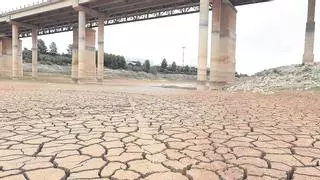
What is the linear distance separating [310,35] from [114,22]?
2447 centimetres

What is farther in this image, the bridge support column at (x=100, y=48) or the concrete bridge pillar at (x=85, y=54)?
the bridge support column at (x=100, y=48)

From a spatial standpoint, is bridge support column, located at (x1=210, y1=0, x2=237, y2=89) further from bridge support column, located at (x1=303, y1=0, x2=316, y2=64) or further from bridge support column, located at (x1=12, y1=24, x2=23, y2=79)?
bridge support column, located at (x1=12, y1=24, x2=23, y2=79)

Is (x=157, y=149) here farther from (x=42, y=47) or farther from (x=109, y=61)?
(x=42, y=47)

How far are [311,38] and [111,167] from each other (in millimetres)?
26474

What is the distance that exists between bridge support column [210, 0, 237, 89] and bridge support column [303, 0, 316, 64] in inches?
245

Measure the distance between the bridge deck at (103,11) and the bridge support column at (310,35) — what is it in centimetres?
511

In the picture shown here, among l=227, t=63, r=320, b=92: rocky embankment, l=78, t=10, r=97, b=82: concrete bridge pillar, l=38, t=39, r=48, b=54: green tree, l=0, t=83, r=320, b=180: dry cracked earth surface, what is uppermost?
l=38, t=39, r=48, b=54: green tree

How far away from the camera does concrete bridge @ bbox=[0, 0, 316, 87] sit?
26016 millimetres

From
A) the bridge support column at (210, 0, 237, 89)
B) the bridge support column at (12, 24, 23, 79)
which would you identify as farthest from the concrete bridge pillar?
the bridge support column at (210, 0, 237, 89)

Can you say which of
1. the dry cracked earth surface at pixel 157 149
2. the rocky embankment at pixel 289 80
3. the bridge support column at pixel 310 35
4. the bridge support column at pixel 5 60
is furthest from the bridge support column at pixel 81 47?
the dry cracked earth surface at pixel 157 149

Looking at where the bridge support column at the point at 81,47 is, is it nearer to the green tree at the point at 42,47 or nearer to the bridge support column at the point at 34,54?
the bridge support column at the point at 34,54

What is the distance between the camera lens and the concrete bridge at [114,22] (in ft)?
85.4

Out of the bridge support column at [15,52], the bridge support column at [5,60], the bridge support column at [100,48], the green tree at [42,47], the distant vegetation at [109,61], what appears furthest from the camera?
the green tree at [42,47]

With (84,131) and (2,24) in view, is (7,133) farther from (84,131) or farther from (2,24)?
(2,24)
